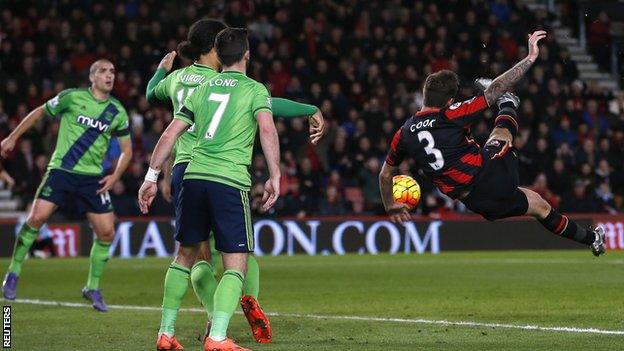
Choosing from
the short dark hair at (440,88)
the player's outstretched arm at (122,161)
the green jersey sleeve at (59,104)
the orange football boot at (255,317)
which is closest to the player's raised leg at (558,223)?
the short dark hair at (440,88)

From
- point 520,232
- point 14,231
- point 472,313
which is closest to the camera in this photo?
point 472,313

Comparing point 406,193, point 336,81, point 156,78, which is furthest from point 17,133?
point 336,81

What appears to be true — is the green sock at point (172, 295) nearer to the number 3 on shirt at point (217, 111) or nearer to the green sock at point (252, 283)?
the green sock at point (252, 283)

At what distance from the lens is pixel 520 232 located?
24.0m

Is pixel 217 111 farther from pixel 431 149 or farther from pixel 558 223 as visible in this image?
pixel 558 223

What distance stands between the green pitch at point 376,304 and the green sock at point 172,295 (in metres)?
0.45

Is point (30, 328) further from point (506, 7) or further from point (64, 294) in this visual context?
point (506, 7)

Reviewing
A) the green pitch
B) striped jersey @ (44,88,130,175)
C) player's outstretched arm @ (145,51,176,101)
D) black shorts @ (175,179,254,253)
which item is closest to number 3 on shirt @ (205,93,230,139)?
black shorts @ (175,179,254,253)

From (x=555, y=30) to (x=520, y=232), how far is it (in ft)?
31.0

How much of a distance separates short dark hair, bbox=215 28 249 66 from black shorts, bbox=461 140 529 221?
11.1 ft

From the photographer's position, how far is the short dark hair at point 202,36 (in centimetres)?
927

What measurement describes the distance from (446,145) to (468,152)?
0.91ft

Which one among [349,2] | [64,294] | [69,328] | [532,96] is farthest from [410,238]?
[69,328]

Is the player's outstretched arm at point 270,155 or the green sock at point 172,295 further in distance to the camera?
the green sock at point 172,295
